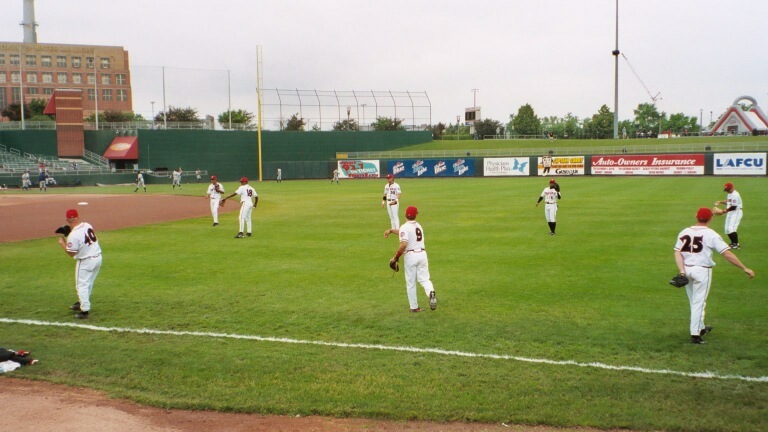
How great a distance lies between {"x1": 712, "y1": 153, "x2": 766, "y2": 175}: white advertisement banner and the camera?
55784 millimetres

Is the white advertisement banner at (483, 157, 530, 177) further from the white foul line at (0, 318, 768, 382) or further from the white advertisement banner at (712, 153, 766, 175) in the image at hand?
the white foul line at (0, 318, 768, 382)

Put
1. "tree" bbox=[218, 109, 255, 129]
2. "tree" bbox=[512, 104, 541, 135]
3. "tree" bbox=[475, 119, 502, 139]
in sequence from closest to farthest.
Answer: "tree" bbox=[218, 109, 255, 129] < "tree" bbox=[475, 119, 502, 139] < "tree" bbox=[512, 104, 541, 135]

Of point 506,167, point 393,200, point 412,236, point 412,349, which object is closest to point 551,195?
point 393,200

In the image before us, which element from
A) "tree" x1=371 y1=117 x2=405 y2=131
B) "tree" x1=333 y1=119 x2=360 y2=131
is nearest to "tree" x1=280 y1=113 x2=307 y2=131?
"tree" x1=333 y1=119 x2=360 y2=131

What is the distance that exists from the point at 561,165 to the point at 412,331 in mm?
57839

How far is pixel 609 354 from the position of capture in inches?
356

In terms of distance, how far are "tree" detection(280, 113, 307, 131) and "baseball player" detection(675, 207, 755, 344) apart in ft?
242

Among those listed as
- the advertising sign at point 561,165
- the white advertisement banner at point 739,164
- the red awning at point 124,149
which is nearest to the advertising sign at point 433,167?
the advertising sign at point 561,165

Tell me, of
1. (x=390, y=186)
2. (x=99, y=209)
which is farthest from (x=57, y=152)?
(x=390, y=186)

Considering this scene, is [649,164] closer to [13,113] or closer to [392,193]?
[392,193]

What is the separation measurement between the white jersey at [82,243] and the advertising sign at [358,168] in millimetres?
60283

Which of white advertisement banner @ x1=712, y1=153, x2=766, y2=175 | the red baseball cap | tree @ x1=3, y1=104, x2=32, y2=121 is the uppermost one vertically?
tree @ x1=3, y1=104, x2=32, y2=121

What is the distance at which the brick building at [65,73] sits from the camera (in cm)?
10944

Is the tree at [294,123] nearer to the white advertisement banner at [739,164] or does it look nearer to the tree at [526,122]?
the white advertisement banner at [739,164]
